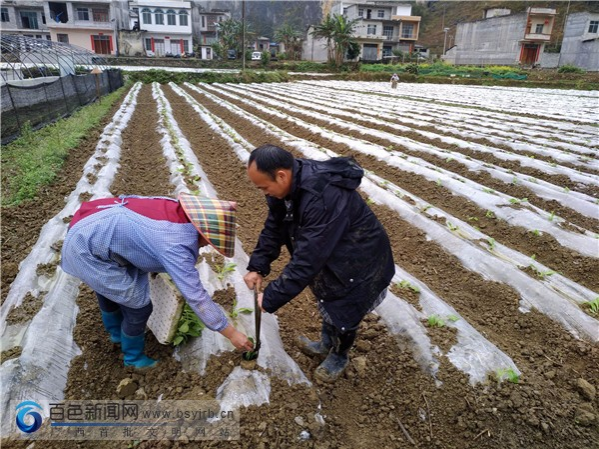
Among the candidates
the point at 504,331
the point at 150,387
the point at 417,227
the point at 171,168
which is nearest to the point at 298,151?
the point at 171,168

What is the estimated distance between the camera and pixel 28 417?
93.7 inches

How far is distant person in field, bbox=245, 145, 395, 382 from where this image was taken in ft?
6.96

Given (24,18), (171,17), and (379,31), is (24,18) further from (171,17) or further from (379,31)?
(379,31)

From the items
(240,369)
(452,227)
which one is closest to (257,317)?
(240,369)

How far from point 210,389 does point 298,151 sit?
6.50m

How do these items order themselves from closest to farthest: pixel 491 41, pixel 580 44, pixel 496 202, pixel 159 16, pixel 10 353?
pixel 10 353
pixel 496 202
pixel 580 44
pixel 159 16
pixel 491 41

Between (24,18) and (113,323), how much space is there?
56.7 metres

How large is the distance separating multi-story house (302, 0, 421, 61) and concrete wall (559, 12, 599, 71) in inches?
801

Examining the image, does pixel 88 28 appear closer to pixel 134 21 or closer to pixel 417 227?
pixel 134 21

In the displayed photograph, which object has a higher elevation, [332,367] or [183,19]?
[183,19]

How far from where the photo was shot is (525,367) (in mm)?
3006

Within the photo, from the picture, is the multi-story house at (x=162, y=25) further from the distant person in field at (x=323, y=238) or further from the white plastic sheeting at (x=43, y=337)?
the distant person in field at (x=323, y=238)

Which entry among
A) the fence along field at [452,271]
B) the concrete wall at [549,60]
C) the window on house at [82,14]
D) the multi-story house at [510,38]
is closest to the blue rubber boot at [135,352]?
the fence along field at [452,271]

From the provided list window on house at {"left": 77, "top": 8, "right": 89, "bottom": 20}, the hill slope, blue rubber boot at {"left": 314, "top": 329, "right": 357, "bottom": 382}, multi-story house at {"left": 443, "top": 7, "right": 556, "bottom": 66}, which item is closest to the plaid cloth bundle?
blue rubber boot at {"left": 314, "top": 329, "right": 357, "bottom": 382}
